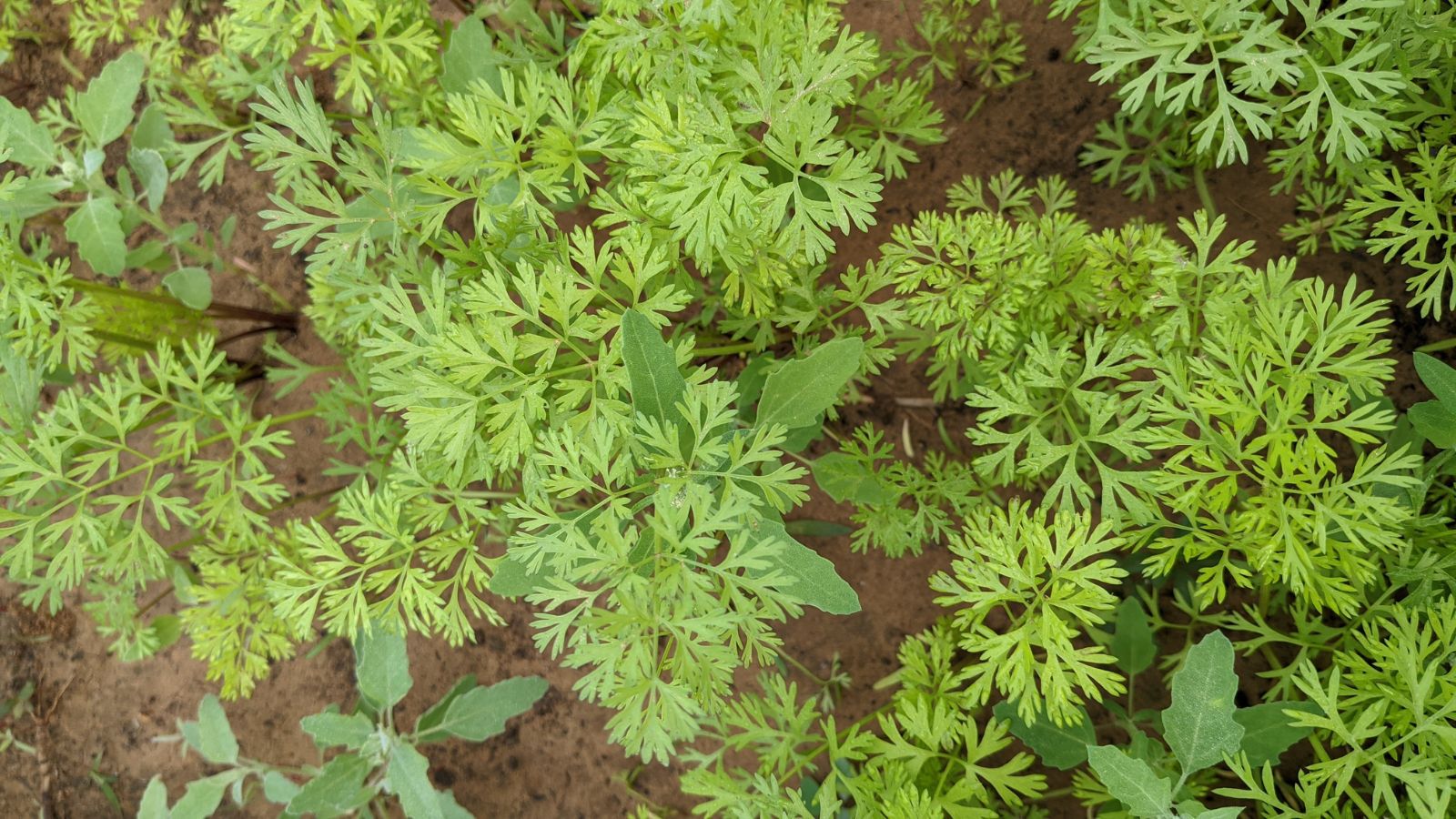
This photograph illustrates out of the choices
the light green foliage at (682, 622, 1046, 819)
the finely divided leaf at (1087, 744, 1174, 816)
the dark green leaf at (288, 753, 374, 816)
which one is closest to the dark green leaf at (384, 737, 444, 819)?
the dark green leaf at (288, 753, 374, 816)

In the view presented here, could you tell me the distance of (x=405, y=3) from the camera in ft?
6.75

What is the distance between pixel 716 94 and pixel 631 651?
3.28 ft

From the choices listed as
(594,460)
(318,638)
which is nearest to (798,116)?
(594,460)

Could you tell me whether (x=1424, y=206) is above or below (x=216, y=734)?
above

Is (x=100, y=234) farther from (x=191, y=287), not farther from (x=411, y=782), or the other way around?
(x=411, y=782)

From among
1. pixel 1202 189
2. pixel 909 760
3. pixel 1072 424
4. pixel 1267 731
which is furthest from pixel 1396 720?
pixel 1202 189

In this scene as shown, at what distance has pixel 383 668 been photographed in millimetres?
2328

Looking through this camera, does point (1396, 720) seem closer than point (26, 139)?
Yes

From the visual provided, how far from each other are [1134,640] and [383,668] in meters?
1.86

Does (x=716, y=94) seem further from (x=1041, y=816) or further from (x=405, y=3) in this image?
(x=1041, y=816)

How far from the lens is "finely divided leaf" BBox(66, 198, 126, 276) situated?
232 centimetres

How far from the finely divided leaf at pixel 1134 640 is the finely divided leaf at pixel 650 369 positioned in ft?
4.12

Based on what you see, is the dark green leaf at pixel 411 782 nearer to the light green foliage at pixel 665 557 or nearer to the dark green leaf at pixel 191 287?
the light green foliage at pixel 665 557

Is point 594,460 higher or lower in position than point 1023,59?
lower
